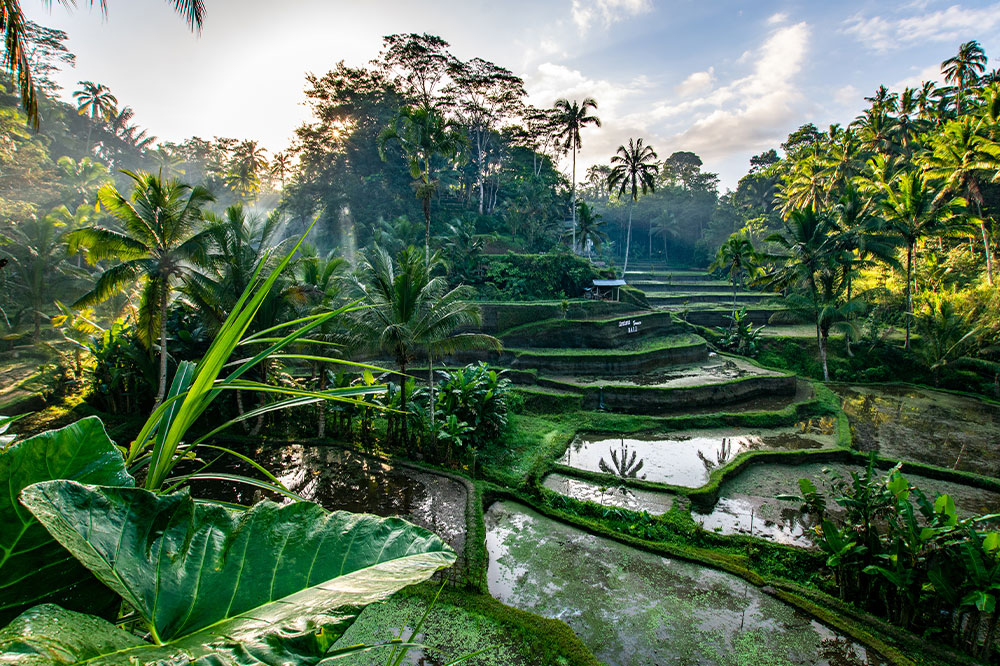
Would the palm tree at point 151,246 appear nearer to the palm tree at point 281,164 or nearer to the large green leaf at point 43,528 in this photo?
the large green leaf at point 43,528

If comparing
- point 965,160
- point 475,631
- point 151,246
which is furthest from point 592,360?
point 965,160

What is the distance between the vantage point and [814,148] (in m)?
23.0

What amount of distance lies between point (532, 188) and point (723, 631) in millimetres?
22498

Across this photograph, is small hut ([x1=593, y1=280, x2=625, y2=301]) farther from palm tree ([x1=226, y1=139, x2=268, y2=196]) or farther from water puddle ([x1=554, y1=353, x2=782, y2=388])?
palm tree ([x1=226, y1=139, x2=268, y2=196])

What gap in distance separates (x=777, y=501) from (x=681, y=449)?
207 centimetres

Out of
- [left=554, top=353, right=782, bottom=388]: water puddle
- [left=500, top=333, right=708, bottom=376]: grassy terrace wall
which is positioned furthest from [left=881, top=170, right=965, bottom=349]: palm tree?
[left=500, top=333, right=708, bottom=376]: grassy terrace wall

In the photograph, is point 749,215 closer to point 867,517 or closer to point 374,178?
point 374,178

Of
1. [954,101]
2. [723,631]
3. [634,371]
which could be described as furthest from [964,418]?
[954,101]

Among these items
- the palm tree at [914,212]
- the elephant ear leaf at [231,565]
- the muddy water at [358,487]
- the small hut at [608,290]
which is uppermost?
the palm tree at [914,212]

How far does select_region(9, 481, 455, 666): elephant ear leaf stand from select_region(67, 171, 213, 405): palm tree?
28.2 ft

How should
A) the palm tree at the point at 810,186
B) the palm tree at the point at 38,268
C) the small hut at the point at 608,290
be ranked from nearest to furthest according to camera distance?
the palm tree at the point at 38,268
the small hut at the point at 608,290
the palm tree at the point at 810,186

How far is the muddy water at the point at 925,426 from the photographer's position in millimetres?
8789

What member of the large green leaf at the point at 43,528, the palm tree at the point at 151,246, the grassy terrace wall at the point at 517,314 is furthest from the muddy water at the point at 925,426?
the palm tree at the point at 151,246

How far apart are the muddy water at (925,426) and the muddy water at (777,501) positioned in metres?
1.39
